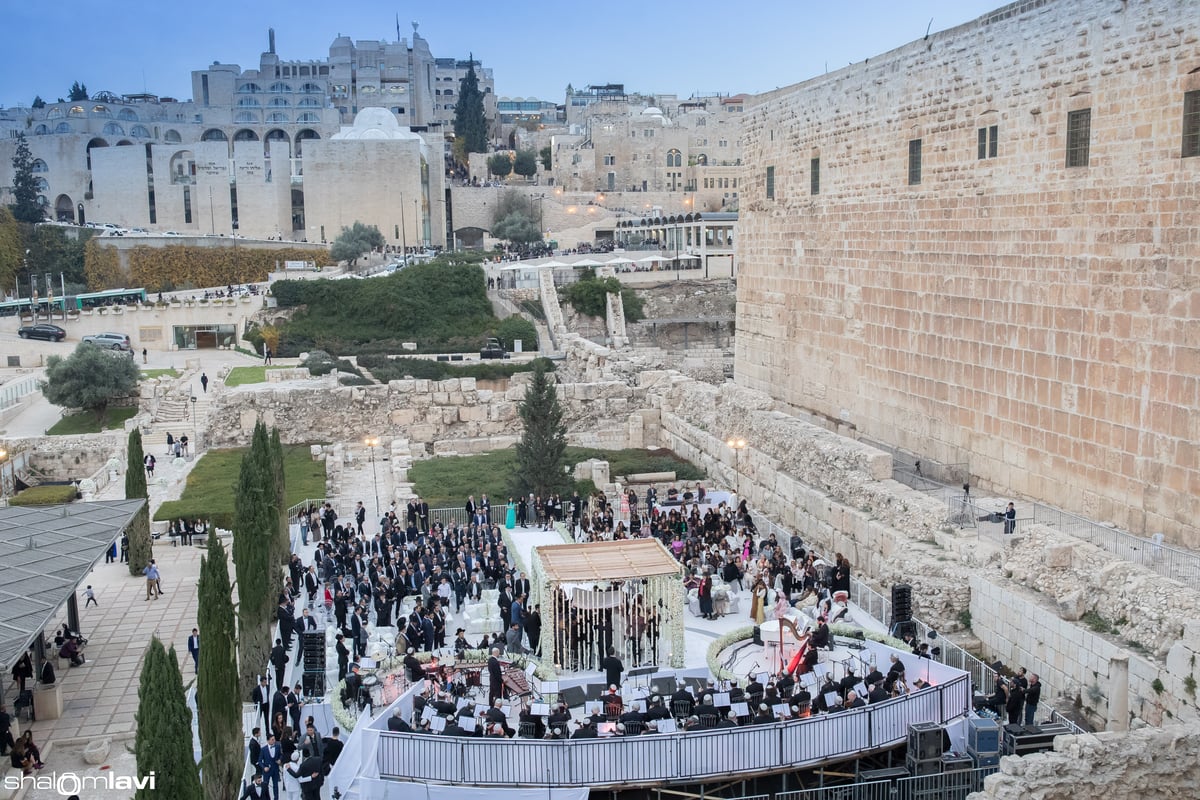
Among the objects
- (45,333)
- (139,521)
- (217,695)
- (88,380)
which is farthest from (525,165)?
(217,695)

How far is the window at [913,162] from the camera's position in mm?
17375

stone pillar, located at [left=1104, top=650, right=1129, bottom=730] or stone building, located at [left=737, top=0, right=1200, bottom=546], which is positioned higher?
stone building, located at [left=737, top=0, right=1200, bottom=546]

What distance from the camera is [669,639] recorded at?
11859 mm

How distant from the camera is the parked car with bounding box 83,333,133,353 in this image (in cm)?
3931

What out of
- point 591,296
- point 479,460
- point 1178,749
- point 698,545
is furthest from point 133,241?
point 1178,749

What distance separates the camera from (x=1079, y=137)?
13.8 meters

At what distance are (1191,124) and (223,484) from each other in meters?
16.6

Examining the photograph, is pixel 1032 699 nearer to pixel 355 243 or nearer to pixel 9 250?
pixel 355 243

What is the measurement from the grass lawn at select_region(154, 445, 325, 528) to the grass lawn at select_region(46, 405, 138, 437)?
7465 mm

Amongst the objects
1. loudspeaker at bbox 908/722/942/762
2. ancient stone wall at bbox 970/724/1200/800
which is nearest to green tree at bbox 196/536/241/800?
loudspeaker at bbox 908/722/942/762

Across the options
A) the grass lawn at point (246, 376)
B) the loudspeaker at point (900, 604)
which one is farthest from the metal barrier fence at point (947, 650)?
the grass lawn at point (246, 376)

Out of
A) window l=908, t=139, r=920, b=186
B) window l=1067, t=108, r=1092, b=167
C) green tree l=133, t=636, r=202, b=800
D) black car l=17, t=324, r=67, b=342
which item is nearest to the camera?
green tree l=133, t=636, r=202, b=800

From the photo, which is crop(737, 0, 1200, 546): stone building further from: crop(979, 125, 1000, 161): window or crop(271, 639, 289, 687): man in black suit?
crop(271, 639, 289, 687): man in black suit

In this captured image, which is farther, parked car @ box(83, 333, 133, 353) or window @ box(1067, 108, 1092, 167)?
parked car @ box(83, 333, 133, 353)
